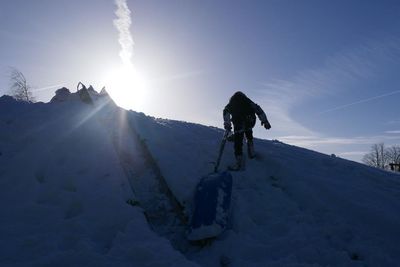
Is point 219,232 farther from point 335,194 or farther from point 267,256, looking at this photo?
point 335,194

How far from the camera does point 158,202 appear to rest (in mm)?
8602

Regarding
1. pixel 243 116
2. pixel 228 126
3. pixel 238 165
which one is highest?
pixel 243 116

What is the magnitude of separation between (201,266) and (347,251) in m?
2.81

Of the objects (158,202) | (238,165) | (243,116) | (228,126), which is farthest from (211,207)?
(243,116)

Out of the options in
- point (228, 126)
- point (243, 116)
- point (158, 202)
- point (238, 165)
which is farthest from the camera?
point (243, 116)

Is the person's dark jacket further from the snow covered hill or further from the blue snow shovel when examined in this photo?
the blue snow shovel

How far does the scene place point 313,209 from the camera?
8734mm

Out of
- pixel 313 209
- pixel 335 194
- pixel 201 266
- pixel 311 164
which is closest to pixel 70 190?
pixel 201 266

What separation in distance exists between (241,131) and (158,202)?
12.2ft

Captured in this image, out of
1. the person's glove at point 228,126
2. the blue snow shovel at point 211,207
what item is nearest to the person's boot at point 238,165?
the person's glove at point 228,126

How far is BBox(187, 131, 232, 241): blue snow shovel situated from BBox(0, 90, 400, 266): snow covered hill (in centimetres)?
22

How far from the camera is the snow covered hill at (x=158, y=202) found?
667 cm

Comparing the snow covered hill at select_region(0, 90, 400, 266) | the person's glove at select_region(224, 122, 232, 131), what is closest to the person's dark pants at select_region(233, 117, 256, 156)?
the person's glove at select_region(224, 122, 232, 131)

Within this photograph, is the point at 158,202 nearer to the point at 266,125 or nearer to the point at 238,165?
the point at 238,165
